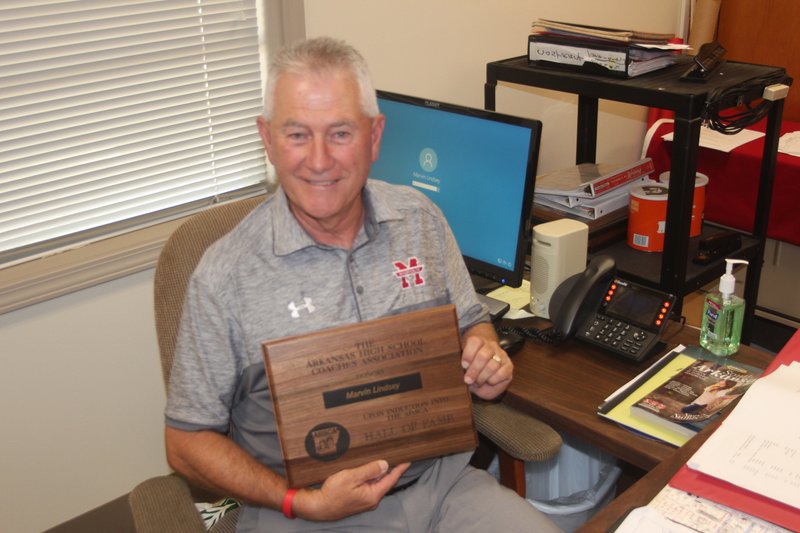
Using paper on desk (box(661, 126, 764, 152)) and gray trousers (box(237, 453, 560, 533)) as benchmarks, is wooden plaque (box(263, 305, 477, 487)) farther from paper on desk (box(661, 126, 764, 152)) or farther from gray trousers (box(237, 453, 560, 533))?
paper on desk (box(661, 126, 764, 152))

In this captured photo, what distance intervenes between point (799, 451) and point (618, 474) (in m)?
0.79

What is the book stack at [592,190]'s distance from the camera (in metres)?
2.18

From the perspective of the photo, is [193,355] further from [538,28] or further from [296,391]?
[538,28]

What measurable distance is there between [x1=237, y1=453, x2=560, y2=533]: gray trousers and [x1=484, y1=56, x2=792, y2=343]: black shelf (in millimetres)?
803

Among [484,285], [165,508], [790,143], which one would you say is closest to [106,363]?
[165,508]

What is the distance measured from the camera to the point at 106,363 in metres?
2.10

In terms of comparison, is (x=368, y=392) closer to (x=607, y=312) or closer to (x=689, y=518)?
(x=689, y=518)

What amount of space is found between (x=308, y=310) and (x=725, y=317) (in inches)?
31.4

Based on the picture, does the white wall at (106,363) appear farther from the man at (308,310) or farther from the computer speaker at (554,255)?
the computer speaker at (554,255)

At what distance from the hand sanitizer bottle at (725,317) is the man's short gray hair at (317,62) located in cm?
77

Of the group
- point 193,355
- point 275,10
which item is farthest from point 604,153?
point 193,355

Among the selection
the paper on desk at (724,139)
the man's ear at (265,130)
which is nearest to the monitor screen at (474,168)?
the man's ear at (265,130)

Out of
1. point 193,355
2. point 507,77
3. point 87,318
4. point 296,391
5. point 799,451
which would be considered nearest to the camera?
point 799,451

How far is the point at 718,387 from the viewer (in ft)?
4.76
